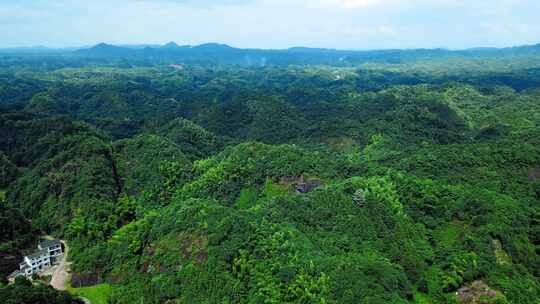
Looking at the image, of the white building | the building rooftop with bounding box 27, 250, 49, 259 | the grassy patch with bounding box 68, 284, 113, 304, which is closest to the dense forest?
the grassy patch with bounding box 68, 284, 113, 304

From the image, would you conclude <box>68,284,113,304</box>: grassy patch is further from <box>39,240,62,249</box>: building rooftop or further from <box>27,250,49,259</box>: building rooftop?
<box>39,240,62,249</box>: building rooftop

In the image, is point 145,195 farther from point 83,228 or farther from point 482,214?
point 482,214

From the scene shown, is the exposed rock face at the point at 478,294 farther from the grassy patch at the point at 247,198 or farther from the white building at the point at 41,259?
the white building at the point at 41,259

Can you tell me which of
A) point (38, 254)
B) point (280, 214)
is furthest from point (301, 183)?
point (38, 254)

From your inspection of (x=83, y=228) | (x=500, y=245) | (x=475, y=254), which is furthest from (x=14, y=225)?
(x=500, y=245)

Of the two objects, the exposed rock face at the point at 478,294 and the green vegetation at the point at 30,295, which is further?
the exposed rock face at the point at 478,294

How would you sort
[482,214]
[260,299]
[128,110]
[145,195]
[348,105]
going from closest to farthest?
[260,299] → [482,214] → [145,195] → [348,105] → [128,110]

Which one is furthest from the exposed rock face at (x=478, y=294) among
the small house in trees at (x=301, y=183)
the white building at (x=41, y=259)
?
the white building at (x=41, y=259)
